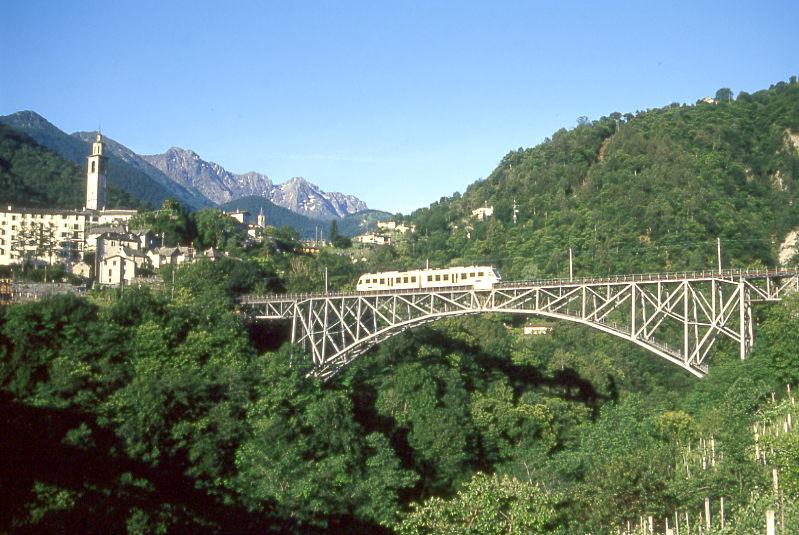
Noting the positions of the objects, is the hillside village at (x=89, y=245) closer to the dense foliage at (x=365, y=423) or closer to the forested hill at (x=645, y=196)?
the dense foliage at (x=365, y=423)

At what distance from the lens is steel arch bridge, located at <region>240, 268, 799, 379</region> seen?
93.1 feet

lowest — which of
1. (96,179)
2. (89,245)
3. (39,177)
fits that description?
(89,245)

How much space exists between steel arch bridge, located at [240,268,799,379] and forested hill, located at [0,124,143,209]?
4287 cm

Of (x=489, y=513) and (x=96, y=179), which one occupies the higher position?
(x=96, y=179)

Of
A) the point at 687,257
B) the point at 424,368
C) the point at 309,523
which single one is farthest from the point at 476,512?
the point at 687,257

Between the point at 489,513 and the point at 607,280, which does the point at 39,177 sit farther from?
the point at 489,513

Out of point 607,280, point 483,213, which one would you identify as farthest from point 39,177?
point 607,280

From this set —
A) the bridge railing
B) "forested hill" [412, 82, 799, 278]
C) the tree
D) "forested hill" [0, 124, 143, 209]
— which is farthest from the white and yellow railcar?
"forested hill" [0, 124, 143, 209]

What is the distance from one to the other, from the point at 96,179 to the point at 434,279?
44.9 meters

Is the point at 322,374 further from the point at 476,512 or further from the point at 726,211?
the point at 726,211

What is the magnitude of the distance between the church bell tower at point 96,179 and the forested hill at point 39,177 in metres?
3.94

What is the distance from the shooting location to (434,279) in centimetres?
3819

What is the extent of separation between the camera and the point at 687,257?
51.8 metres

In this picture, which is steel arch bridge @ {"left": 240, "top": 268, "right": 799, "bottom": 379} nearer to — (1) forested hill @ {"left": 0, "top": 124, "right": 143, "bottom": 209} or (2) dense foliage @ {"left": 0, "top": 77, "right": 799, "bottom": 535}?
(2) dense foliage @ {"left": 0, "top": 77, "right": 799, "bottom": 535}
